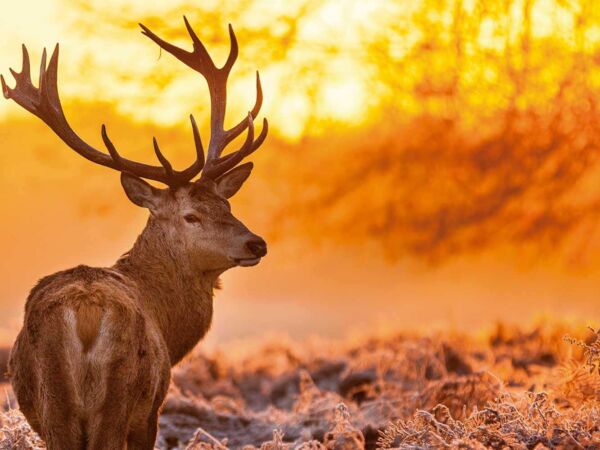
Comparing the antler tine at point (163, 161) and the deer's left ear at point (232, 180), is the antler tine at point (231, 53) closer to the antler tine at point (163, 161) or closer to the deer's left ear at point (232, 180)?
the deer's left ear at point (232, 180)

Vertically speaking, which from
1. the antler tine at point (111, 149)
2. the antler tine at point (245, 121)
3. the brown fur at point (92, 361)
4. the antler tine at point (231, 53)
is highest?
the antler tine at point (231, 53)

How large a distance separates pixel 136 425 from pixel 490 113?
488 inches

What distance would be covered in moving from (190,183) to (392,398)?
4.60 m

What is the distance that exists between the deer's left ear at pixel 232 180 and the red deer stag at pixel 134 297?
1 centimetres

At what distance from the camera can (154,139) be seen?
28.7 feet

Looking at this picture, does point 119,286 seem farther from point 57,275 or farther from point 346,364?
point 346,364

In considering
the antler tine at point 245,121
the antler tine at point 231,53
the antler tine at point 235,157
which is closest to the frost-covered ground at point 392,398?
the antler tine at point 235,157

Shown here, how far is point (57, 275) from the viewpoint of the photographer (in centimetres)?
768

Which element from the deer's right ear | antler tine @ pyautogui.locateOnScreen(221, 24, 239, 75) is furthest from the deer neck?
antler tine @ pyautogui.locateOnScreen(221, 24, 239, 75)

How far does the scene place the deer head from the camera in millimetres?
8742

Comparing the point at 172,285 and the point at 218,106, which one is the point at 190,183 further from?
the point at 218,106

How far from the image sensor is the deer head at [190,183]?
8.74 metres

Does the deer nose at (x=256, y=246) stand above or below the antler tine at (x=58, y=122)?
below

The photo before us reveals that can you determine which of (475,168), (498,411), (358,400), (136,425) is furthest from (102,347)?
(475,168)
